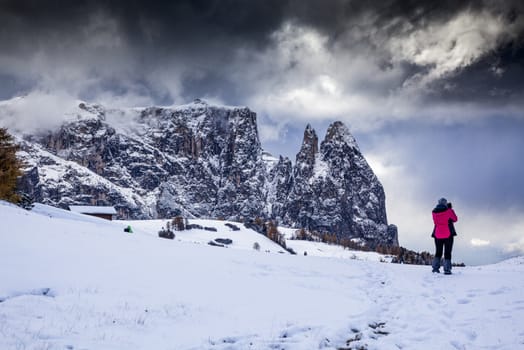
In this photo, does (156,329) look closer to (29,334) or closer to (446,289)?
(29,334)

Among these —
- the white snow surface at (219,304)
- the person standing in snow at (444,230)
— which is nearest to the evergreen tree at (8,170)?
the white snow surface at (219,304)

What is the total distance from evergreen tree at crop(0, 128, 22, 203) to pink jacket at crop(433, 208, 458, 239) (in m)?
40.5

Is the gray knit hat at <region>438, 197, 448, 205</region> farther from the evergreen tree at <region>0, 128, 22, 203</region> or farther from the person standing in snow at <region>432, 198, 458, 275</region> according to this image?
the evergreen tree at <region>0, 128, 22, 203</region>

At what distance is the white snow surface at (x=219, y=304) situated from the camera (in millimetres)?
7457

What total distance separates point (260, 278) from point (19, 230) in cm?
1131

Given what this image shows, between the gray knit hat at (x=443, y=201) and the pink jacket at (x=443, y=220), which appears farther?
the gray knit hat at (x=443, y=201)

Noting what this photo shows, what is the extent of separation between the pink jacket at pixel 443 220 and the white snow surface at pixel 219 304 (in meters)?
2.13

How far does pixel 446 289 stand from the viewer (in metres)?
13.2

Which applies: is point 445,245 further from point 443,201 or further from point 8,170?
point 8,170

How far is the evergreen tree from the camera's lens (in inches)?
1494

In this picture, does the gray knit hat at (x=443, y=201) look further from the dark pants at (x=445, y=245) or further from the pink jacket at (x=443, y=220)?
the dark pants at (x=445, y=245)

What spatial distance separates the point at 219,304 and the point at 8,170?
40058 mm

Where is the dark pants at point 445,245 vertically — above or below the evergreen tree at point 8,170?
below

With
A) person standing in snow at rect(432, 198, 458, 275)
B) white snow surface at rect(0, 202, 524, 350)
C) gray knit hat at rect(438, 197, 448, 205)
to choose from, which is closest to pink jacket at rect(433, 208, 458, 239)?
person standing in snow at rect(432, 198, 458, 275)
